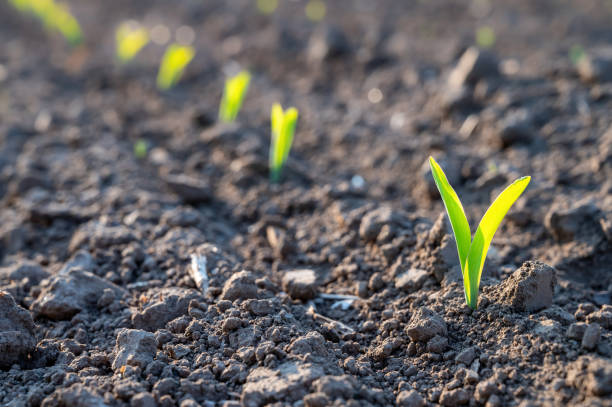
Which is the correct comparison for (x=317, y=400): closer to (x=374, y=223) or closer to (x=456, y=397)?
(x=456, y=397)

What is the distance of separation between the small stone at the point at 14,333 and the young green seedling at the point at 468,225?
121 cm

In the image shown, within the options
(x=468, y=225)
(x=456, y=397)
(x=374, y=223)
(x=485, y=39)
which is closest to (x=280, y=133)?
(x=374, y=223)

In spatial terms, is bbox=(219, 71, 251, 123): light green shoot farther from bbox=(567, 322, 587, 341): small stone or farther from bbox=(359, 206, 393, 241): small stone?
bbox=(567, 322, 587, 341): small stone

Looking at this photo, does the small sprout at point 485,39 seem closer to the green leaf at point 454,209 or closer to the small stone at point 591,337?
the green leaf at point 454,209

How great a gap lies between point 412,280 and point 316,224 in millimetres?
647

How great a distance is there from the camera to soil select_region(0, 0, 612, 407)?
154 centimetres

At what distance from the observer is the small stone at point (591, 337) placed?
4.82ft

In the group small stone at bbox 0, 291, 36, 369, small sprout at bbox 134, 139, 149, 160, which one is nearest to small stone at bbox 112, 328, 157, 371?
small stone at bbox 0, 291, 36, 369

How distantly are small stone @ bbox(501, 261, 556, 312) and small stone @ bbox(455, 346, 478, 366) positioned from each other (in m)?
0.19

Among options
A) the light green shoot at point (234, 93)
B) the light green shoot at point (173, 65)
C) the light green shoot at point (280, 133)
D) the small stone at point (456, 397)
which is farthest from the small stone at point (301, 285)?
the light green shoot at point (173, 65)

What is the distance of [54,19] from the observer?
5.01 metres

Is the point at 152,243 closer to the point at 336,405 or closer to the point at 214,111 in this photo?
the point at 336,405

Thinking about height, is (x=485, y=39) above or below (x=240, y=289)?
above

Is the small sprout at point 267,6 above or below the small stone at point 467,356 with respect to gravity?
above
